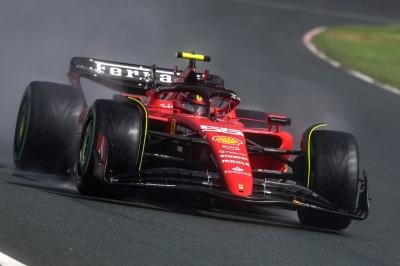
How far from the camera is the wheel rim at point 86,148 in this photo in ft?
30.8

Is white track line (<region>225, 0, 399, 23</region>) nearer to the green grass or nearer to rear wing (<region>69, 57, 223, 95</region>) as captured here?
the green grass

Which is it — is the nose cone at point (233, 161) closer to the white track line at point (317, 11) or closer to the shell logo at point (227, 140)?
the shell logo at point (227, 140)

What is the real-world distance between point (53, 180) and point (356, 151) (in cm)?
274

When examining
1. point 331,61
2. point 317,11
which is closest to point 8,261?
point 331,61

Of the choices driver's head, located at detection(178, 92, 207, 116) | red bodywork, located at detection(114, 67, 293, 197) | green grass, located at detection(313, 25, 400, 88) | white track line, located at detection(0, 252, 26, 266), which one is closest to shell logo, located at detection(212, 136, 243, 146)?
red bodywork, located at detection(114, 67, 293, 197)

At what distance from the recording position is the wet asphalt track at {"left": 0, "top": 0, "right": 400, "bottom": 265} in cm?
780

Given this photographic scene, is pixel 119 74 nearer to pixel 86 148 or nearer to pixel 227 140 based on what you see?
pixel 86 148

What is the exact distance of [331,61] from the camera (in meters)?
23.1

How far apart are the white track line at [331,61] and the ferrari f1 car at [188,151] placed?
9.95 meters

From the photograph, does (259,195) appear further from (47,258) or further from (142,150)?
(47,258)

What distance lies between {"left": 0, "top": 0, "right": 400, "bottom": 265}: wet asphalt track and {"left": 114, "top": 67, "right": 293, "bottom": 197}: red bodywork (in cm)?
39

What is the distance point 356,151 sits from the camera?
9773mm

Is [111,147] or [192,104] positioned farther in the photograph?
[192,104]

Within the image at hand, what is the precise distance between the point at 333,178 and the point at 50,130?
8.54 feet
